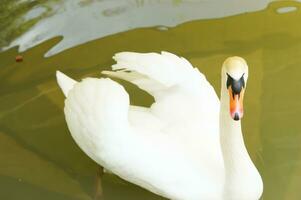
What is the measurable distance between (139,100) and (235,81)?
734mm

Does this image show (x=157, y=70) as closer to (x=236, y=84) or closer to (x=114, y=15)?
(x=236, y=84)

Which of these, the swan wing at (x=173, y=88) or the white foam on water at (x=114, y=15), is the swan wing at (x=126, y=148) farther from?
the white foam on water at (x=114, y=15)

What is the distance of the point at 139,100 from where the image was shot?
206cm

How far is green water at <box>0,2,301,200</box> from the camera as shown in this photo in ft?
5.91

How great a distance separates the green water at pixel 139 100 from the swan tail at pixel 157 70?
0.28 metres

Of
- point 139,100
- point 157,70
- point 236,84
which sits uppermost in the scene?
point 236,84

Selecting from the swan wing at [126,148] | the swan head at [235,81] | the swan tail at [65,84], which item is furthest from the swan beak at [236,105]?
the swan tail at [65,84]

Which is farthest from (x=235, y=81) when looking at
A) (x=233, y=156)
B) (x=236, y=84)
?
(x=233, y=156)

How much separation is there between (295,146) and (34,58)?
96 centimetres

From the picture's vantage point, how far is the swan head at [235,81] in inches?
53.2

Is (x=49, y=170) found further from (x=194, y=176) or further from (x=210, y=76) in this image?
(x=210, y=76)

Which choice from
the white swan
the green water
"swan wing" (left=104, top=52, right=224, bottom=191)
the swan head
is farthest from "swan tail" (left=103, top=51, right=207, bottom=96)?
the swan head

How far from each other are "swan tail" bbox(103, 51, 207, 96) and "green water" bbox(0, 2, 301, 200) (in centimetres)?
28

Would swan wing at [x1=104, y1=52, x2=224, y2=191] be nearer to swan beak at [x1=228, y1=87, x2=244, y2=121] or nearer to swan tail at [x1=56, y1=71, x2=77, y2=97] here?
swan tail at [x1=56, y1=71, x2=77, y2=97]
